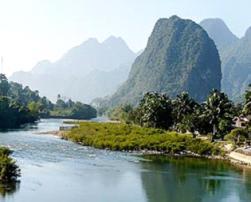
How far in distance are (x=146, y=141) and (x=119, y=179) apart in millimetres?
27883

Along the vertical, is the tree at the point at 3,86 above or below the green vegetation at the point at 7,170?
above

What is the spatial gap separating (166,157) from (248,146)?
11238mm

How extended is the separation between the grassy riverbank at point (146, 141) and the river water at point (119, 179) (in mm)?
6068

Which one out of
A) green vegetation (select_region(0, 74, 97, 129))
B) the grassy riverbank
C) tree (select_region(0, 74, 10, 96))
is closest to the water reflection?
the grassy riverbank

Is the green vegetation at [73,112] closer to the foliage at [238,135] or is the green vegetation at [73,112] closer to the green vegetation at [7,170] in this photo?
the foliage at [238,135]

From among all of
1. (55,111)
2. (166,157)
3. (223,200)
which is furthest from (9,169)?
(55,111)

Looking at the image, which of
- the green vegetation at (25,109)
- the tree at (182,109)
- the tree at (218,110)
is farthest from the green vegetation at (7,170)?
the green vegetation at (25,109)

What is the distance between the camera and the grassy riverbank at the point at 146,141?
73188mm

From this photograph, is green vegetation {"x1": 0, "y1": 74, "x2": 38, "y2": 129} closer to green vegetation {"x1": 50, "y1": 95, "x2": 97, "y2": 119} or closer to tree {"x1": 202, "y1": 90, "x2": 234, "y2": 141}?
green vegetation {"x1": 50, "y1": 95, "x2": 97, "y2": 119}

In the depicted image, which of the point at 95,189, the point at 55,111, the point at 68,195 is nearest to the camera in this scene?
the point at 68,195

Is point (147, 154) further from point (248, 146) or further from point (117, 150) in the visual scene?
point (248, 146)

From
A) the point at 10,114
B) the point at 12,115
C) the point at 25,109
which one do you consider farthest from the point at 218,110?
the point at 25,109

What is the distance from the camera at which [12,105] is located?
117 meters

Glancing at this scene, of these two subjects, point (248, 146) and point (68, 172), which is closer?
point (68, 172)
